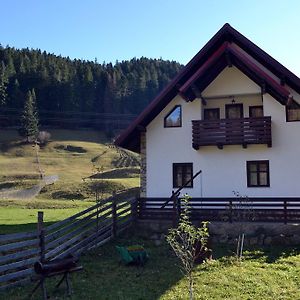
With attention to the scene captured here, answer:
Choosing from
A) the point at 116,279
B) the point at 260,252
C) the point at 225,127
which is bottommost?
the point at 116,279

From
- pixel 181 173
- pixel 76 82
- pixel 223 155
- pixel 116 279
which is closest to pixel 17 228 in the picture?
pixel 181 173

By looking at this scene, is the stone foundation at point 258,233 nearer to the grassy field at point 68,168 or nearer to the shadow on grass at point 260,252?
the shadow on grass at point 260,252

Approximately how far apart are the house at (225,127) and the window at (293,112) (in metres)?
0.03

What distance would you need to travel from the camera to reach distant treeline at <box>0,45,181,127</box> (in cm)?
11869

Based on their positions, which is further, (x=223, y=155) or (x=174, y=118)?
(x=174, y=118)

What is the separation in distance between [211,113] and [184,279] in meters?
12.2

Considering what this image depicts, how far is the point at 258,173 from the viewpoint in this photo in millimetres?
21656

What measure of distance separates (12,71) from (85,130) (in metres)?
25.1

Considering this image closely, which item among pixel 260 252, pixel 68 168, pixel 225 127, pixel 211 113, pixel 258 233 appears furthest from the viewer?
pixel 68 168

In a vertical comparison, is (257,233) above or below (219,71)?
below

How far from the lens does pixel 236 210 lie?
759 inches

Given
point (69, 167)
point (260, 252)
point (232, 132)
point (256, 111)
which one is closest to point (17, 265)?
point (260, 252)

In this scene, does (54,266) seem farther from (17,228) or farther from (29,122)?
(29,122)

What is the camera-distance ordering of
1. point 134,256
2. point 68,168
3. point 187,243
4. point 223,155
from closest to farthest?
point 187,243 < point 134,256 < point 223,155 < point 68,168
